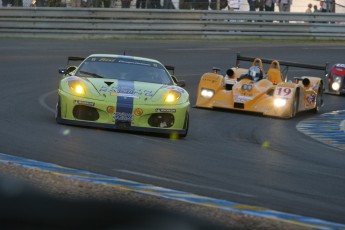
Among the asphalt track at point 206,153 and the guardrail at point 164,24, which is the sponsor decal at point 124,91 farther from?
the guardrail at point 164,24

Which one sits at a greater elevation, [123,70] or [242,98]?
[123,70]

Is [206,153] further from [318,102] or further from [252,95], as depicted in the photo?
[318,102]

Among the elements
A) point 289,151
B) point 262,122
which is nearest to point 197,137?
point 289,151

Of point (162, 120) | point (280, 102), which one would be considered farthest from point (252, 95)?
point (162, 120)

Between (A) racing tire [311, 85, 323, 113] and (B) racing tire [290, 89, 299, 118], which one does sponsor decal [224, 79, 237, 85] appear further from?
(A) racing tire [311, 85, 323, 113]

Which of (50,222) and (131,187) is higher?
(50,222)

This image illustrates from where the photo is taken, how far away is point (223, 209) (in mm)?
5020

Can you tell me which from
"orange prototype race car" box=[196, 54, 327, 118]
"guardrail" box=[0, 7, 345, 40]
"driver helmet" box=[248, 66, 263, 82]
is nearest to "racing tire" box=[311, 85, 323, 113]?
"orange prototype race car" box=[196, 54, 327, 118]

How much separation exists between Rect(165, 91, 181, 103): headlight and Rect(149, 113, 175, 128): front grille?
0.69 feet

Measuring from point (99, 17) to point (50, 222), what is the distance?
2570 cm

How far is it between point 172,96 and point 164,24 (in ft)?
58.6

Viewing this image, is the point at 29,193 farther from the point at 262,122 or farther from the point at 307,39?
the point at 307,39

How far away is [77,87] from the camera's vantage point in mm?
10398

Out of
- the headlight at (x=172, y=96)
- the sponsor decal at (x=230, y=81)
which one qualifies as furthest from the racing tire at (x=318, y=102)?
the headlight at (x=172, y=96)
